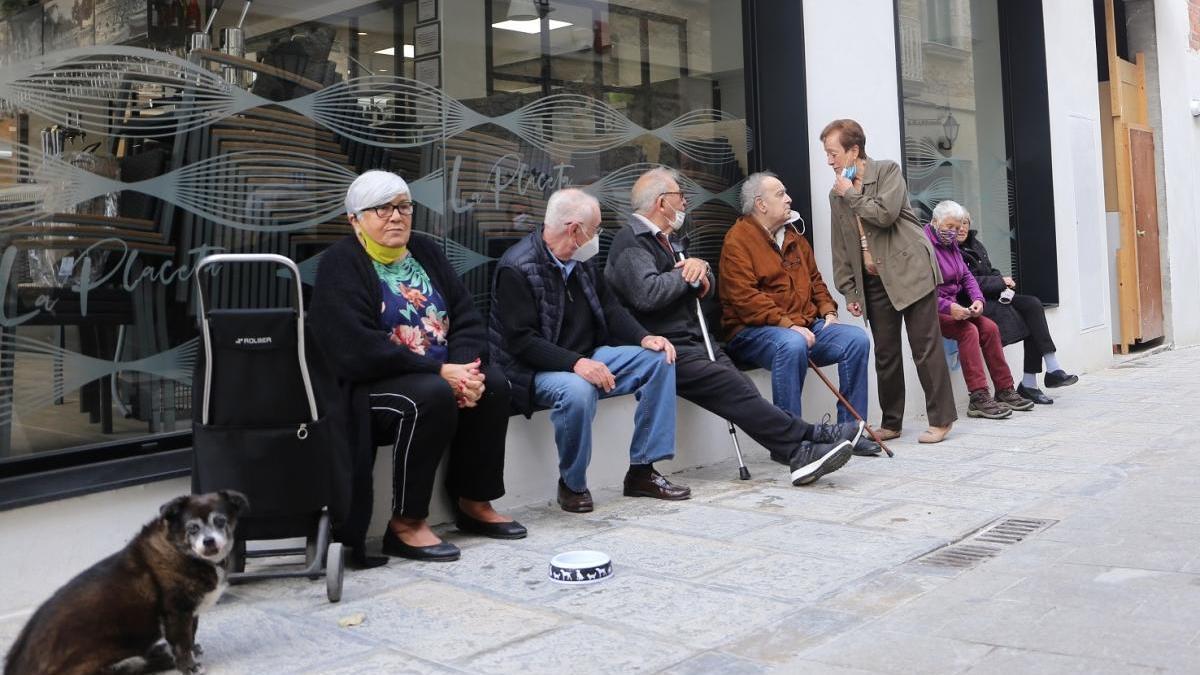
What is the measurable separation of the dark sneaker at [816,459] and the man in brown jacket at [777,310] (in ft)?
2.34

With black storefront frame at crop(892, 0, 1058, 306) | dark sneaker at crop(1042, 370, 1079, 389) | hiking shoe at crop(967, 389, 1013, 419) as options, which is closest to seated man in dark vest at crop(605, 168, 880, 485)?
hiking shoe at crop(967, 389, 1013, 419)

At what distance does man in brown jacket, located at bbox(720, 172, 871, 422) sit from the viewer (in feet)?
21.9

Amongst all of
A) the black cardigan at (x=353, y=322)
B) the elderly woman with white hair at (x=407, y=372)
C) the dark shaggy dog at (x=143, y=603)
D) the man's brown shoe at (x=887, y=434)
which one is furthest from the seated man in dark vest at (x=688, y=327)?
the dark shaggy dog at (x=143, y=603)

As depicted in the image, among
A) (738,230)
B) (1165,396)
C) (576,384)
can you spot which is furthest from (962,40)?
(576,384)

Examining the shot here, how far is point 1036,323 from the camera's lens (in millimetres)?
8930

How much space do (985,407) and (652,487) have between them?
327cm

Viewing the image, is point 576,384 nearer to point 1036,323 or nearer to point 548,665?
point 548,665

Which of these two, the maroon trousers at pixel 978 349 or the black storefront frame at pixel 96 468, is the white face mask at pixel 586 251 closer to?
the black storefront frame at pixel 96 468

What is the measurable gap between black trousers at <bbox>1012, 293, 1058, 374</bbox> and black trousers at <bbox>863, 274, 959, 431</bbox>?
185cm

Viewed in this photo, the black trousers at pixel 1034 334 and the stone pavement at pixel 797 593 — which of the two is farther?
the black trousers at pixel 1034 334

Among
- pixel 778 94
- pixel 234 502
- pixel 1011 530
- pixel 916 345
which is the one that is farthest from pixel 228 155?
pixel 916 345

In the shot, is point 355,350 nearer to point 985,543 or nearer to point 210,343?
point 210,343

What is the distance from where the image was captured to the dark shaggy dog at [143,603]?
3111mm

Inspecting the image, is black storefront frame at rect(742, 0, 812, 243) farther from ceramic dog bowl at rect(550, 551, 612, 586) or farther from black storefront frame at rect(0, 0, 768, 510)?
ceramic dog bowl at rect(550, 551, 612, 586)
